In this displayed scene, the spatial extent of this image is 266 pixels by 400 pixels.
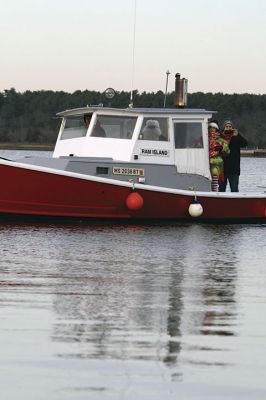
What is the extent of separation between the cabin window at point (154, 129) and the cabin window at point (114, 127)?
177 millimetres

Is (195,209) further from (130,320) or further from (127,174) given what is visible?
(130,320)

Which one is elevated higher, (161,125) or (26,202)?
(161,125)

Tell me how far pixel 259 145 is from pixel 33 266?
104421mm

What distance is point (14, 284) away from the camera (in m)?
10.2

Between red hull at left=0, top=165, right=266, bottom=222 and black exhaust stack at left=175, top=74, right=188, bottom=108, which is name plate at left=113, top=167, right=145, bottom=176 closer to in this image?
red hull at left=0, top=165, right=266, bottom=222

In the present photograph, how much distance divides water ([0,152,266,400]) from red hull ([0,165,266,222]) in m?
2.25

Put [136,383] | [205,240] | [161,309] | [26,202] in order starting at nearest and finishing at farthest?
1. [136,383]
2. [161,309]
3. [205,240]
4. [26,202]

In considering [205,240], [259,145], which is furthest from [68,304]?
[259,145]

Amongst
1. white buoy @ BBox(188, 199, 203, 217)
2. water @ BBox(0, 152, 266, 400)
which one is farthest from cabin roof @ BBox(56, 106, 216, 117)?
water @ BBox(0, 152, 266, 400)

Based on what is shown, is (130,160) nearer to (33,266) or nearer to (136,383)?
(33,266)

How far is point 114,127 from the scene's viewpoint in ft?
61.1

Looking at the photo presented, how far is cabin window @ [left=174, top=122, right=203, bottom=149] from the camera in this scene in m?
18.7

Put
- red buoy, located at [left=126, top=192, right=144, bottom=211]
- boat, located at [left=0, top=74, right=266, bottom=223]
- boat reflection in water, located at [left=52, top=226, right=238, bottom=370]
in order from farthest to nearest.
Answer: red buoy, located at [left=126, top=192, right=144, bottom=211], boat, located at [left=0, top=74, right=266, bottom=223], boat reflection in water, located at [left=52, top=226, right=238, bottom=370]

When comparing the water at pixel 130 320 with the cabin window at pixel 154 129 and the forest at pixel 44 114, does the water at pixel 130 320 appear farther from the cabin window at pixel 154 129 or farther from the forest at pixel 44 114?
the forest at pixel 44 114
